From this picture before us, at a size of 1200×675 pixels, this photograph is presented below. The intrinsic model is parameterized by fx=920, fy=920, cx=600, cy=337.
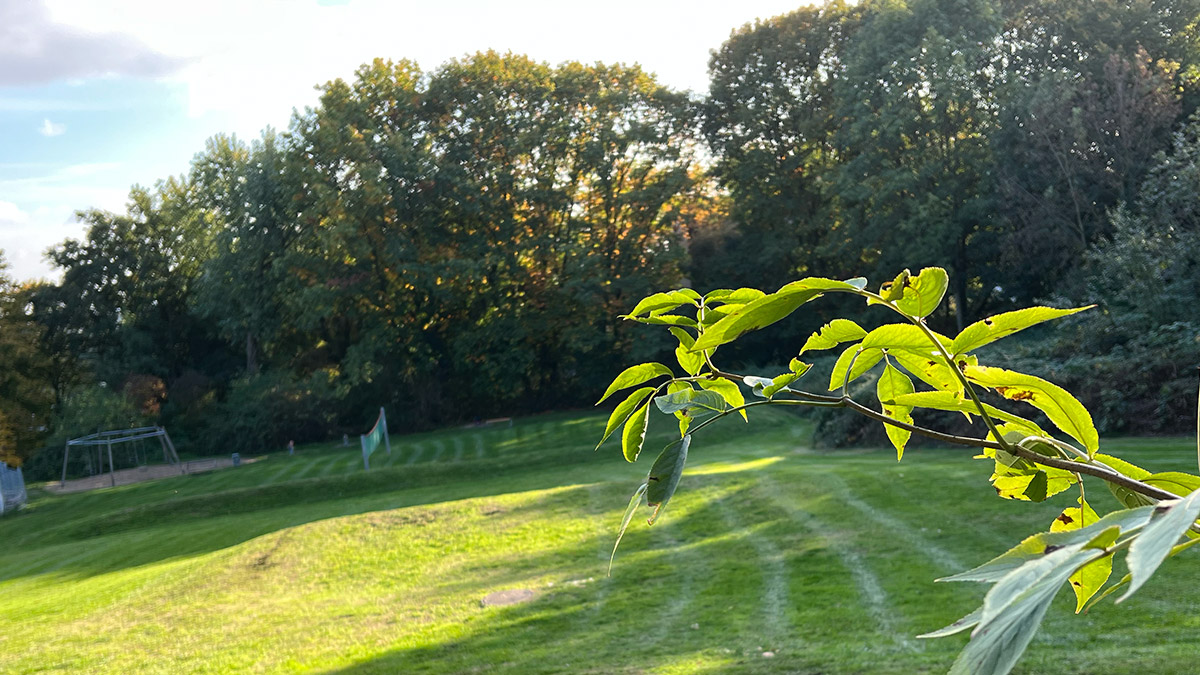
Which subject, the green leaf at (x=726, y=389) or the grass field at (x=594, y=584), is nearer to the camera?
the green leaf at (x=726, y=389)

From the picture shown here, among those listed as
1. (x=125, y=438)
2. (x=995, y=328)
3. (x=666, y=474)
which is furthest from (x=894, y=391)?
(x=125, y=438)

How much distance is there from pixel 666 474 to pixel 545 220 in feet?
Answer: 81.6

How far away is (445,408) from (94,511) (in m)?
10.2

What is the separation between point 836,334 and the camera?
0.74 metres

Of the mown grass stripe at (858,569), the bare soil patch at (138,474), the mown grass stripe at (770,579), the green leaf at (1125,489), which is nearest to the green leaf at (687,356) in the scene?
the green leaf at (1125,489)

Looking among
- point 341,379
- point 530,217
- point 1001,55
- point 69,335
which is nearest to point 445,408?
point 341,379

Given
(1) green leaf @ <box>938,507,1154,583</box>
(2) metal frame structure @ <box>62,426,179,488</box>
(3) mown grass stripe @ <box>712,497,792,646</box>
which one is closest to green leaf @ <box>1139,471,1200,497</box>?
(1) green leaf @ <box>938,507,1154,583</box>

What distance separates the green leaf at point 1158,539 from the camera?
12.9 inches

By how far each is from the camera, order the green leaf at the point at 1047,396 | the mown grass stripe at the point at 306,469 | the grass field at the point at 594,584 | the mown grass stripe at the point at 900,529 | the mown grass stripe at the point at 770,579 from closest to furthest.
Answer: the green leaf at the point at 1047,396 → the grass field at the point at 594,584 → the mown grass stripe at the point at 770,579 → the mown grass stripe at the point at 900,529 → the mown grass stripe at the point at 306,469

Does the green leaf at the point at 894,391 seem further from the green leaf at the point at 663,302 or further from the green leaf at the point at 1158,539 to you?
the green leaf at the point at 1158,539

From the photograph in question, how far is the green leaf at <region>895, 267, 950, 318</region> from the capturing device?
→ 2.16 ft

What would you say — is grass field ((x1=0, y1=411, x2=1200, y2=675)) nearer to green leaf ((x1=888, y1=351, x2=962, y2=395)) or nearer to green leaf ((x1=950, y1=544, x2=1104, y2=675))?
green leaf ((x1=888, y1=351, x2=962, y2=395))

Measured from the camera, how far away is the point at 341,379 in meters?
25.4

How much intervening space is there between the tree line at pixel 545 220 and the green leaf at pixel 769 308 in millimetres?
20226
